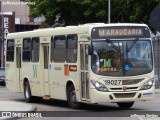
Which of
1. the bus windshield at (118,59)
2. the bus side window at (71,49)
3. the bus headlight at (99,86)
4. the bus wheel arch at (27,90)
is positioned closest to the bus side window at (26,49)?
the bus wheel arch at (27,90)

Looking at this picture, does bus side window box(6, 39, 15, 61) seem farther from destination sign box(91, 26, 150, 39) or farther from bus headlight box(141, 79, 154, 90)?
bus headlight box(141, 79, 154, 90)

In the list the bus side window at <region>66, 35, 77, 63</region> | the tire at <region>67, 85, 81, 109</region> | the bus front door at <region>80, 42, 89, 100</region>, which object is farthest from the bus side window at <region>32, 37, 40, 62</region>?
the bus front door at <region>80, 42, 89, 100</region>

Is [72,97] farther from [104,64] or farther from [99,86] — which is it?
[104,64]

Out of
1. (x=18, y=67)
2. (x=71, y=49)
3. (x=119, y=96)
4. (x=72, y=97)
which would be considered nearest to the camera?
(x=119, y=96)

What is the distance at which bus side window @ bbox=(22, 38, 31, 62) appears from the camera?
23844mm

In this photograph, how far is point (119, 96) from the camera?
18094 mm

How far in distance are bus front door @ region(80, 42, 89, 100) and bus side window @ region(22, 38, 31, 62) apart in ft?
17.3

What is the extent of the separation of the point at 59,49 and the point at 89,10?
23.4 m

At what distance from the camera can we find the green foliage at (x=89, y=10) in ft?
134

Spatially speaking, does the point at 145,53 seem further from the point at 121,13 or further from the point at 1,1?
the point at 1,1

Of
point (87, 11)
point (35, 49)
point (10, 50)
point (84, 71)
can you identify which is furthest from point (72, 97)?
point (87, 11)

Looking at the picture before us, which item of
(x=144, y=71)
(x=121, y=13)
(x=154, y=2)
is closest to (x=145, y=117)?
(x=144, y=71)

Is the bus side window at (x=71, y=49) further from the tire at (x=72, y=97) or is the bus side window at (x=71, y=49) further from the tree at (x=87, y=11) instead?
the tree at (x=87, y=11)

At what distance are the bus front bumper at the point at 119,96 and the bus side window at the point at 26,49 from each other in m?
6.44
